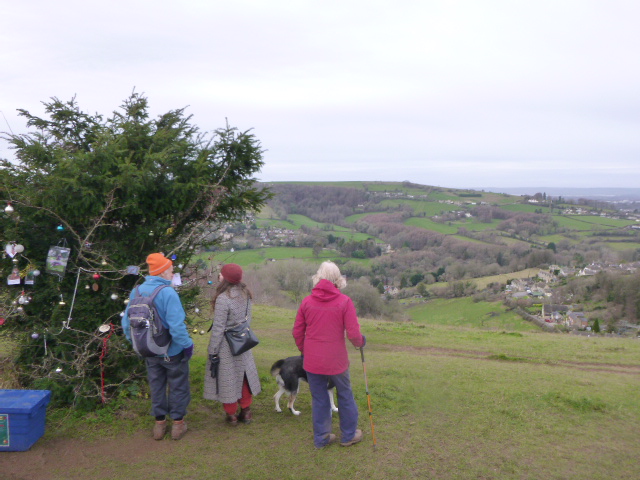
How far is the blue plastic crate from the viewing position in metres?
5.03

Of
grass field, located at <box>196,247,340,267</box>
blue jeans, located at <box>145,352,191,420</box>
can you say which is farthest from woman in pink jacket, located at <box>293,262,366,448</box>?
grass field, located at <box>196,247,340,267</box>

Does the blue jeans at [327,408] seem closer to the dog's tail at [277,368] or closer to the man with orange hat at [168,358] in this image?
the dog's tail at [277,368]

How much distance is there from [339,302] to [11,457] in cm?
402

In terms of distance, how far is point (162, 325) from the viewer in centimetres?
500

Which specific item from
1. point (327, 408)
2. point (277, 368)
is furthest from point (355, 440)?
point (277, 368)

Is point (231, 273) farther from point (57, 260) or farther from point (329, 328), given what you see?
point (57, 260)

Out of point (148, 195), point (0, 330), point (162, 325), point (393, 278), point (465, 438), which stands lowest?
point (393, 278)

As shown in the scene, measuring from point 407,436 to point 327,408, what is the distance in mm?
1170

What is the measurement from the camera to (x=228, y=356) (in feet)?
18.6

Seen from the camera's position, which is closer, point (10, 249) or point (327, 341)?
point (327, 341)

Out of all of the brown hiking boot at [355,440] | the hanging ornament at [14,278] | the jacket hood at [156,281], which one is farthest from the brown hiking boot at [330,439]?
the hanging ornament at [14,278]

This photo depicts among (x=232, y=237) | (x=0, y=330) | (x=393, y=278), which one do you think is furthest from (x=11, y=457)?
(x=393, y=278)

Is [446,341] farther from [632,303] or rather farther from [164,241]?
[632,303]

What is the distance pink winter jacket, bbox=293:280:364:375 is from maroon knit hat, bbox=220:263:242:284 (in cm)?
93
